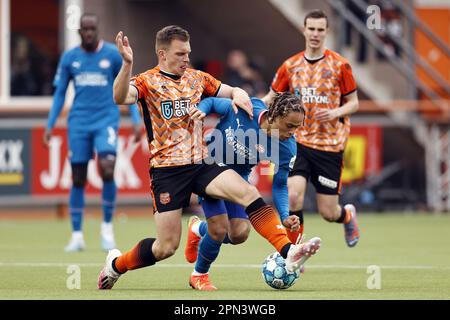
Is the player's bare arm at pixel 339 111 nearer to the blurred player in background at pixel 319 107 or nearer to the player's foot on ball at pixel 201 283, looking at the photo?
the blurred player in background at pixel 319 107

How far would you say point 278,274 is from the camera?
9.03 metres

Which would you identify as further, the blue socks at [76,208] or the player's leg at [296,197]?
the blue socks at [76,208]

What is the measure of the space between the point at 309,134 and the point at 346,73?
0.68 m

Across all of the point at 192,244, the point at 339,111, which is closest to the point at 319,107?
the point at 339,111

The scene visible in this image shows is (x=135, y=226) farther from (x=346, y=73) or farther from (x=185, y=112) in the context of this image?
(x=185, y=112)

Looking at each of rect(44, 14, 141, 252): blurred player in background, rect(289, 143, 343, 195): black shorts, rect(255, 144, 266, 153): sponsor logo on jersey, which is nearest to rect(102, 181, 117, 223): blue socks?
rect(44, 14, 141, 252): blurred player in background

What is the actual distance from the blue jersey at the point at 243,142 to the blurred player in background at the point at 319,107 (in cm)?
186

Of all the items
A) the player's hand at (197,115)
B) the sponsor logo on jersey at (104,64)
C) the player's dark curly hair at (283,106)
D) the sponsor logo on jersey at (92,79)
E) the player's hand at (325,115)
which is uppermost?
the sponsor logo on jersey at (104,64)

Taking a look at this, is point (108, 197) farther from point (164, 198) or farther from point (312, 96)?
point (164, 198)

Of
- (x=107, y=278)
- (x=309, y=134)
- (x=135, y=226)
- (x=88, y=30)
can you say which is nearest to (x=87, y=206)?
(x=135, y=226)

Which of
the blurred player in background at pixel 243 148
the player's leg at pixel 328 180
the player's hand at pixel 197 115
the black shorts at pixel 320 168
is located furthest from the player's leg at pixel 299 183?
the player's hand at pixel 197 115

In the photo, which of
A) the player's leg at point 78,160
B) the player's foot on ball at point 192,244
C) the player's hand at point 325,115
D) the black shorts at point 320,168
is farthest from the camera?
the player's leg at point 78,160

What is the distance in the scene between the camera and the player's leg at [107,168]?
13508 mm

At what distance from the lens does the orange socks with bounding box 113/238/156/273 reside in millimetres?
9117
